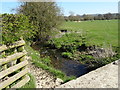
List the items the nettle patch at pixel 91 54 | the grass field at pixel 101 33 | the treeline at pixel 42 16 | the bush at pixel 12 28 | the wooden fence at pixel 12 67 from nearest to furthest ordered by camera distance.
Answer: the wooden fence at pixel 12 67 → the bush at pixel 12 28 → the nettle patch at pixel 91 54 → the grass field at pixel 101 33 → the treeline at pixel 42 16

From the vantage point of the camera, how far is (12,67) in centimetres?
495

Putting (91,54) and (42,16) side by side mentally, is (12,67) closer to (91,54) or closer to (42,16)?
(91,54)

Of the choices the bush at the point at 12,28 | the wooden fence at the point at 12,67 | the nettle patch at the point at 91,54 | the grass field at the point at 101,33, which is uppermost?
the bush at the point at 12,28

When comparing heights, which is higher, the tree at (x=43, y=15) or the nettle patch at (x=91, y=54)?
the tree at (x=43, y=15)

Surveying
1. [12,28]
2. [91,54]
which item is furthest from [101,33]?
[12,28]

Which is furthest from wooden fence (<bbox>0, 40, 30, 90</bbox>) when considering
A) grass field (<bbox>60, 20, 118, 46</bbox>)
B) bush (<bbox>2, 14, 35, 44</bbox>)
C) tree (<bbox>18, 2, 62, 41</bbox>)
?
tree (<bbox>18, 2, 62, 41</bbox>)

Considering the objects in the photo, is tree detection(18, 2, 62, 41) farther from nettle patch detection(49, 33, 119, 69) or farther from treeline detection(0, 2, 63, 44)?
nettle patch detection(49, 33, 119, 69)

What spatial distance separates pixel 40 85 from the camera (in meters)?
5.90

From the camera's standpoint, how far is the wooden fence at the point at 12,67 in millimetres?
4632

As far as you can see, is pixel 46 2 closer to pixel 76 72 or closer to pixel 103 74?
pixel 76 72

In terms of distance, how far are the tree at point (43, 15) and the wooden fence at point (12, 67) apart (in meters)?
12.1

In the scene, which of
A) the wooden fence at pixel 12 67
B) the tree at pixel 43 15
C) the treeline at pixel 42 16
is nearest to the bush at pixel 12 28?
the wooden fence at pixel 12 67

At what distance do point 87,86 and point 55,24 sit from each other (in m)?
15.3

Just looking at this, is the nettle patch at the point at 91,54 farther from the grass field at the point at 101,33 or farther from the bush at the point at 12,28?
the bush at the point at 12,28
